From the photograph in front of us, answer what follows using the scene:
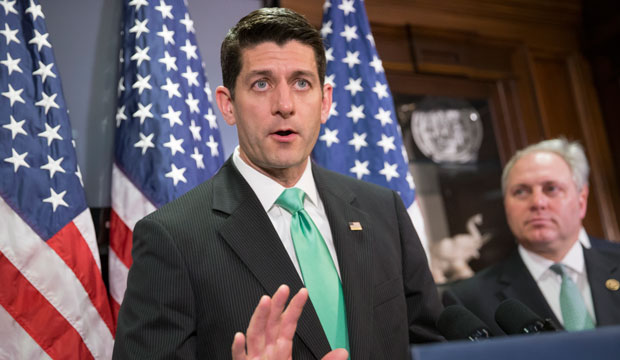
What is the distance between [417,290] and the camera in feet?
5.38

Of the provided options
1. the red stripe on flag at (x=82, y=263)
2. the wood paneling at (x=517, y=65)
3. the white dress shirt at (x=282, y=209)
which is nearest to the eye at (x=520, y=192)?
the wood paneling at (x=517, y=65)

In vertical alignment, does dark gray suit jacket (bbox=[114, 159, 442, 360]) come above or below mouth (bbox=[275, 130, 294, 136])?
below

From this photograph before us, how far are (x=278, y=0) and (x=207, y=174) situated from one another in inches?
47.8

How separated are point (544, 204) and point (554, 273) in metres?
0.30

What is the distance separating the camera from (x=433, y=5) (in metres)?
3.87

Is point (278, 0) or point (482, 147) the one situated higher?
point (278, 0)

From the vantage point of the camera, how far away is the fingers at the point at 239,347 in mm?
1142

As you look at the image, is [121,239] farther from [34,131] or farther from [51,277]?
[34,131]

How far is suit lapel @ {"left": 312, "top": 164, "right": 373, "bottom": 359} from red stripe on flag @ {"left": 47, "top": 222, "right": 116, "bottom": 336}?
1051mm

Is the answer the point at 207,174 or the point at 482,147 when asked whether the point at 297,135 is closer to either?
the point at 207,174

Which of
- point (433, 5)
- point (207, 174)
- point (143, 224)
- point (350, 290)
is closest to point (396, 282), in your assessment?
point (350, 290)

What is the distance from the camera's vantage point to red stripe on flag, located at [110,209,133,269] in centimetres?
238

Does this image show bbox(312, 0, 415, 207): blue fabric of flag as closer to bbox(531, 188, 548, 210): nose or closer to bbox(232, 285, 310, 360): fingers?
bbox(531, 188, 548, 210): nose

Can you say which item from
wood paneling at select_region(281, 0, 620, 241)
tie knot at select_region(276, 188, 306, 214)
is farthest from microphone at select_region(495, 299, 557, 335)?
wood paneling at select_region(281, 0, 620, 241)
